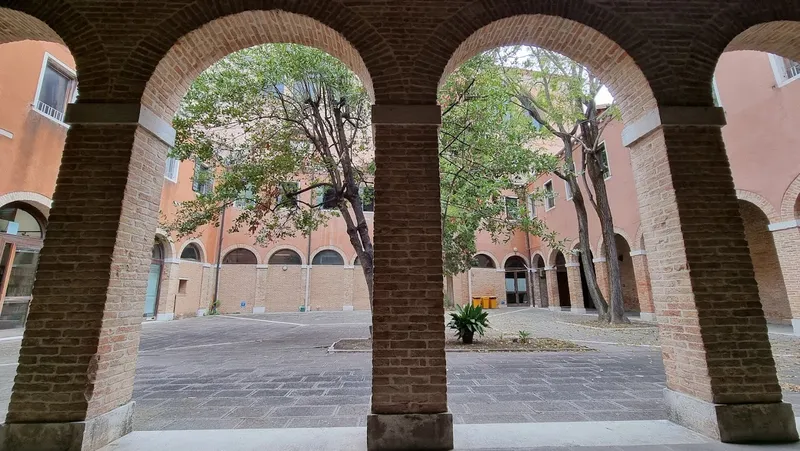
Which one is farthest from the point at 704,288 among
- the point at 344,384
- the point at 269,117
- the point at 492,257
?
the point at 492,257

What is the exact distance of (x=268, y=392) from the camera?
186 inches

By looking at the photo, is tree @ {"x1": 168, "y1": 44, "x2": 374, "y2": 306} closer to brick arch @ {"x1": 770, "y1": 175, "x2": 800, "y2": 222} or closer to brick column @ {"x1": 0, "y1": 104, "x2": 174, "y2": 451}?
Result: brick column @ {"x1": 0, "y1": 104, "x2": 174, "y2": 451}

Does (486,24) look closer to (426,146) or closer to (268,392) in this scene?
(426,146)

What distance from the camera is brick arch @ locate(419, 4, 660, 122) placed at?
389 centimetres

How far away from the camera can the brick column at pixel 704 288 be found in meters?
3.23

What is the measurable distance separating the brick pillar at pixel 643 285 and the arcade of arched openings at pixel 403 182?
10388 millimetres

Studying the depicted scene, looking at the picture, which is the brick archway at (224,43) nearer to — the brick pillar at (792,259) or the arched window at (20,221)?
the arched window at (20,221)

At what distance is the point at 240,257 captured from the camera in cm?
2027

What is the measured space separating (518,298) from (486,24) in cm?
2146

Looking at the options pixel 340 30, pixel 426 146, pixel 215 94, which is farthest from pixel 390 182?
pixel 215 94

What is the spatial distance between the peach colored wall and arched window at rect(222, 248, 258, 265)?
9.86 metres

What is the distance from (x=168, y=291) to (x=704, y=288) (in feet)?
58.7

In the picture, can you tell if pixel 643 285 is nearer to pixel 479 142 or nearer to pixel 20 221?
pixel 479 142

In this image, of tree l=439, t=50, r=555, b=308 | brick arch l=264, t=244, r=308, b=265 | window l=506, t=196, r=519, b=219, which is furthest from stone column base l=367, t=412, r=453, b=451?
brick arch l=264, t=244, r=308, b=265
